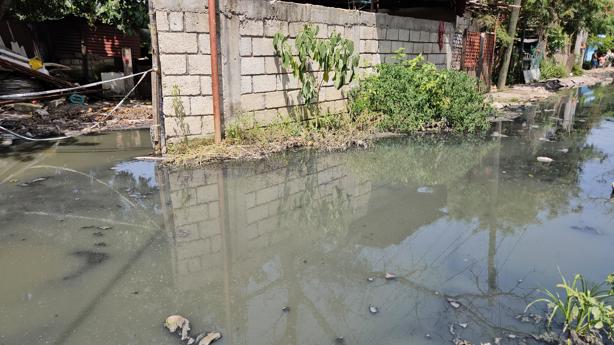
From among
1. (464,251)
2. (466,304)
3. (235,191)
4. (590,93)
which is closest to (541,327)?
(466,304)

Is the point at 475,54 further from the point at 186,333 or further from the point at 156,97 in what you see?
the point at 186,333

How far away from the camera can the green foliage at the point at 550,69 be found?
2045 centimetres

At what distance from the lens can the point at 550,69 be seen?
2070 cm

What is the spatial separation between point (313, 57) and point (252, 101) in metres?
1.33

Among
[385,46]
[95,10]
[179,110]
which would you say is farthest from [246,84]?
[95,10]

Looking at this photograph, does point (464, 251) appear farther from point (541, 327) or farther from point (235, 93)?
point (235, 93)

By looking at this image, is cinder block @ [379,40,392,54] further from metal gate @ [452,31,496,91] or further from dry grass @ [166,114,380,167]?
metal gate @ [452,31,496,91]

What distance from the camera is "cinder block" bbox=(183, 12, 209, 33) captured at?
6.16 metres

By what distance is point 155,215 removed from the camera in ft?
14.5

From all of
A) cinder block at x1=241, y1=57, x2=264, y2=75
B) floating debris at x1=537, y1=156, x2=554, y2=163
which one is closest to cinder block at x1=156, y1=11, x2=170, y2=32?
cinder block at x1=241, y1=57, x2=264, y2=75

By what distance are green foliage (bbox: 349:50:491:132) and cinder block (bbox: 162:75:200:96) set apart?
335 centimetres

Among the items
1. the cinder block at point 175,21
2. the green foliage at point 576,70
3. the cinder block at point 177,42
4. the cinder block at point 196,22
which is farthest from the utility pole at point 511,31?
the cinder block at point 175,21

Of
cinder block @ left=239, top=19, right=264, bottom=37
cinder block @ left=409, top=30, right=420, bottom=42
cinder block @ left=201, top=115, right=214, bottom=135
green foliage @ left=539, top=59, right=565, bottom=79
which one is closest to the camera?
cinder block @ left=201, top=115, right=214, bottom=135

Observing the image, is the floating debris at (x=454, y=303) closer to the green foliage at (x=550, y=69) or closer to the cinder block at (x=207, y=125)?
the cinder block at (x=207, y=125)
